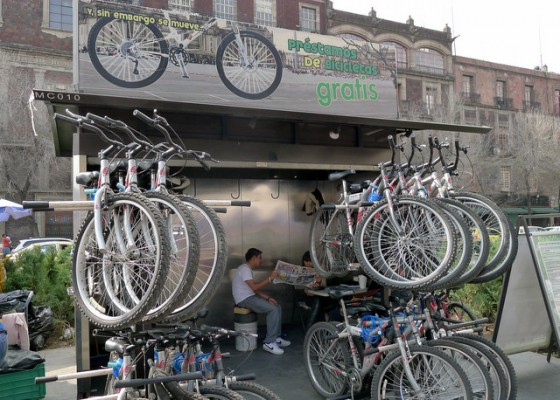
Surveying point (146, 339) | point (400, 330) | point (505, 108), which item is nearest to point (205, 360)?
point (146, 339)

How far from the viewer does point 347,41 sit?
652 cm

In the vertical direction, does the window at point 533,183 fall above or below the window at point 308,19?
below

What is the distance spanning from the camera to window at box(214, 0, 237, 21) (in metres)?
26.4

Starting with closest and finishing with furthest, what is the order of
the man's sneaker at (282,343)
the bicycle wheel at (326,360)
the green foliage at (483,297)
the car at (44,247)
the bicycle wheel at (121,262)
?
1. the bicycle wheel at (121,262)
2. the bicycle wheel at (326,360)
3. the man's sneaker at (282,343)
4. the green foliage at (483,297)
5. the car at (44,247)

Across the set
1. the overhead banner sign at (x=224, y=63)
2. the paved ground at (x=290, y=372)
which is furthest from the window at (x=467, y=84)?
the paved ground at (x=290, y=372)

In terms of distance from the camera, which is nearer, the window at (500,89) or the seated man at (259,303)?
the seated man at (259,303)

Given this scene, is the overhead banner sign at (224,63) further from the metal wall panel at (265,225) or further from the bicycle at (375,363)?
the bicycle at (375,363)

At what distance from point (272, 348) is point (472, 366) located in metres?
3.18

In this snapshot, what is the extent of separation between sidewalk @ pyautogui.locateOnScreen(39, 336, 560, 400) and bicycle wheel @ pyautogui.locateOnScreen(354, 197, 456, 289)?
1.65m

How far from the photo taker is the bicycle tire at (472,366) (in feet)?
11.2

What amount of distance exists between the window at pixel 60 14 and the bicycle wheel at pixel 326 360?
24011mm

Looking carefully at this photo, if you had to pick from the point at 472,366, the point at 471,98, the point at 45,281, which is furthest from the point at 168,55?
the point at 471,98

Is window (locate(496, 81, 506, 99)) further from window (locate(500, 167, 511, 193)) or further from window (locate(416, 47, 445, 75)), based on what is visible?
window (locate(500, 167, 511, 193))

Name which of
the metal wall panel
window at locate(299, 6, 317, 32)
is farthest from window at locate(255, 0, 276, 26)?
the metal wall panel
